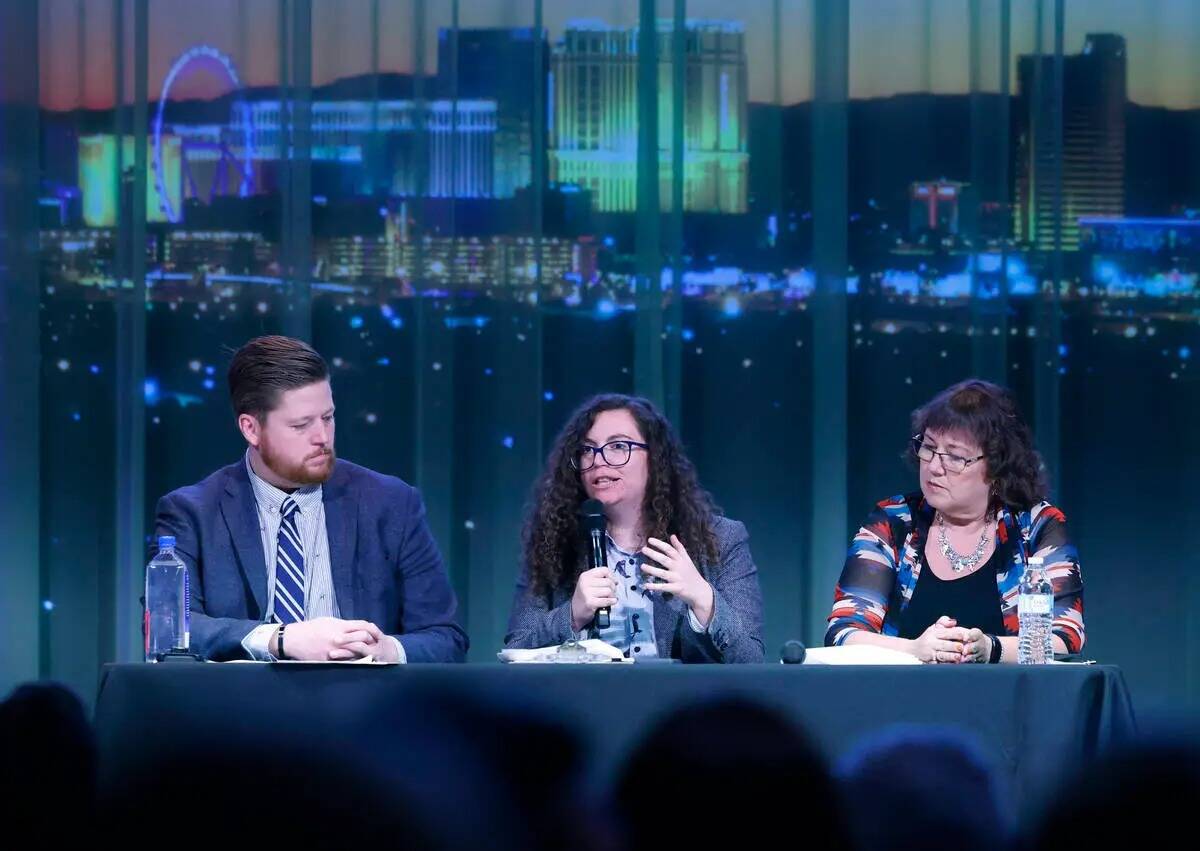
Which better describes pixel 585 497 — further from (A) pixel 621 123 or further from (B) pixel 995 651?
(A) pixel 621 123

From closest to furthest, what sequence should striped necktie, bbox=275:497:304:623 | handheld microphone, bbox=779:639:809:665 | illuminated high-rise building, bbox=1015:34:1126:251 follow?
handheld microphone, bbox=779:639:809:665 < striped necktie, bbox=275:497:304:623 < illuminated high-rise building, bbox=1015:34:1126:251

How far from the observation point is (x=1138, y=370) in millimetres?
4141

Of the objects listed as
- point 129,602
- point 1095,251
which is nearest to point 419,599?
point 129,602

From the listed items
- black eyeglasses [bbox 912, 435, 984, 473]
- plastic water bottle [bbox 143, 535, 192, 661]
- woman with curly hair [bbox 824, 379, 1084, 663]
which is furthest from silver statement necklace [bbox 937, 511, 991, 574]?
plastic water bottle [bbox 143, 535, 192, 661]

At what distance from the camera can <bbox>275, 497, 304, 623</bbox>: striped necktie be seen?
2771 mm

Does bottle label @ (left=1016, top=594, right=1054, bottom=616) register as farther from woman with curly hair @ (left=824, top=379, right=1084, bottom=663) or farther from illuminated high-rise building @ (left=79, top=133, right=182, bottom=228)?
illuminated high-rise building @ (left=79, top=133, right=182, bottom=228)

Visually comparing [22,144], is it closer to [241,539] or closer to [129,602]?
[129,602]

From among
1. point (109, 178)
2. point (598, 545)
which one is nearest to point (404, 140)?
point (109, 178)

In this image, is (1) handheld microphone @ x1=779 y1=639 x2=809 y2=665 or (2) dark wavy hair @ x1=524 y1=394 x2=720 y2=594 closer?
(1) handheld microphone @ x1=779 y1=639 x2=809 y2=665

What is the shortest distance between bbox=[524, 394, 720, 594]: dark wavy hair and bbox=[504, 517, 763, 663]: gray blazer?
3cm

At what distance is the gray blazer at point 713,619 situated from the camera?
274cm

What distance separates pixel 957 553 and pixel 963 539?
36 millimetres

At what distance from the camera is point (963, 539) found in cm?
304

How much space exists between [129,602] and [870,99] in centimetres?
252
